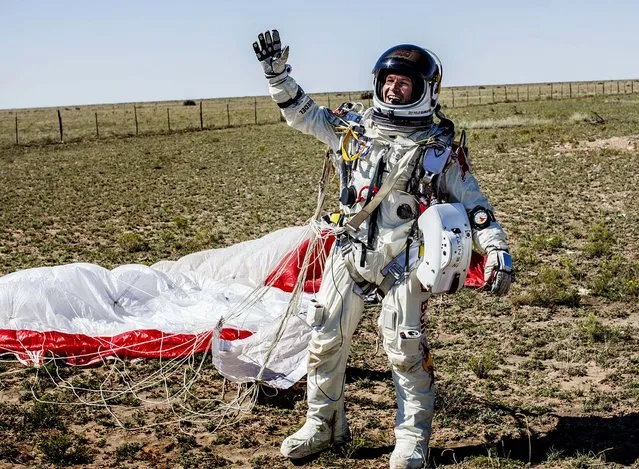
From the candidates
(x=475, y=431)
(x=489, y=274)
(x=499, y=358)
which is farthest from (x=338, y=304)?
(x=499, y=358)

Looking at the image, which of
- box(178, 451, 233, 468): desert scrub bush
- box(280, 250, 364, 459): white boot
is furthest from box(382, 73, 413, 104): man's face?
box(178, 451, 233, 468): desert scrub bush

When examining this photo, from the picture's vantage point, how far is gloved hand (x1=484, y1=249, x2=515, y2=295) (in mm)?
4426

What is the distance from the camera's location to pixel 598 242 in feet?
36.7

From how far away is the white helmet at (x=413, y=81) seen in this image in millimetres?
4766

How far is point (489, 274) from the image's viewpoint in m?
4.46

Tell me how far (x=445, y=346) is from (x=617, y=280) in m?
3.13

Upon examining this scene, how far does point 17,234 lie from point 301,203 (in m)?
5.73

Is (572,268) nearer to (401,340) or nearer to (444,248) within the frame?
(401,340)

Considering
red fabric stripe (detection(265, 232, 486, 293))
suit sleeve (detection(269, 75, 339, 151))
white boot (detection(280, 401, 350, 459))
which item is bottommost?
white boot (detection(280, 401, 350, 459))

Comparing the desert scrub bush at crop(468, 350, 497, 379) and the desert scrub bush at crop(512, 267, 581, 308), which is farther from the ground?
the desert scrub bush at crop(512, 267, 581, 308)

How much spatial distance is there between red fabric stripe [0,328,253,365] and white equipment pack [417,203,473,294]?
279cm

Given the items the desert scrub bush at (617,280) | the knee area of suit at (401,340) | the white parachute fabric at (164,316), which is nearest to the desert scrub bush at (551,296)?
the desert scrub bush at (617,280)

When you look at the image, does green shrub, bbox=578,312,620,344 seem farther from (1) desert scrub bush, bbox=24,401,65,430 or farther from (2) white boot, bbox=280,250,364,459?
(1) desert scrub bush, bbox=24,401,65,430

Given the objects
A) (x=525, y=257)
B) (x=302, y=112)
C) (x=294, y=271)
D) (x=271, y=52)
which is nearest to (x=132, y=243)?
(x=294, y=271)
